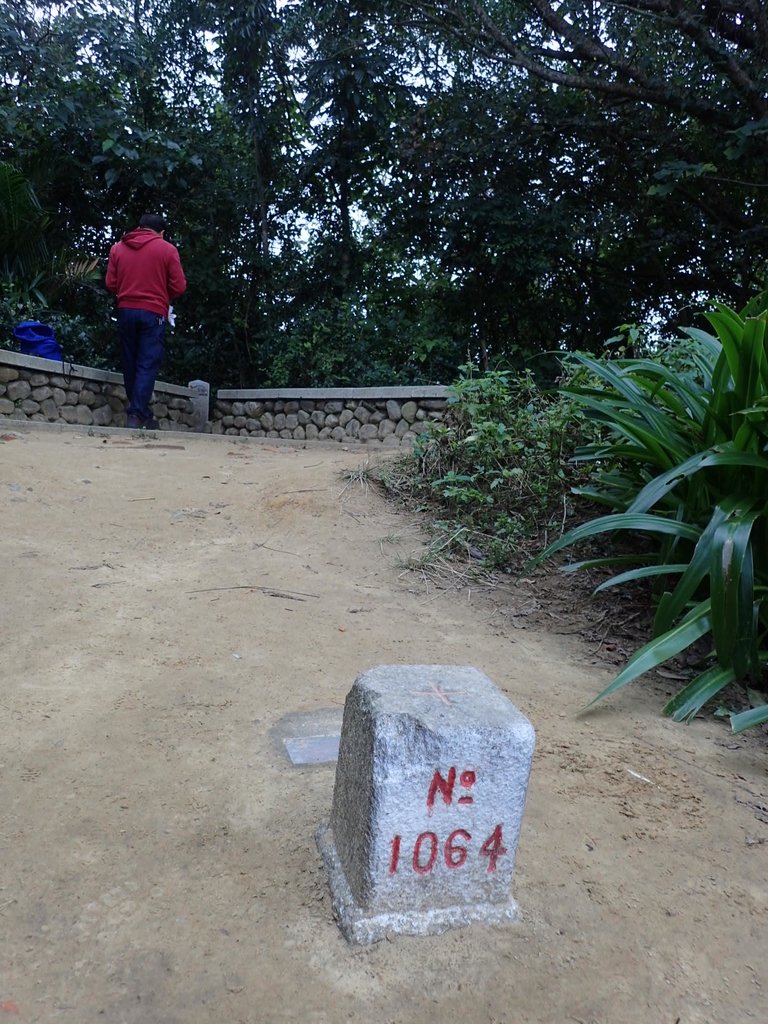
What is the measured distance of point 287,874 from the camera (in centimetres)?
181

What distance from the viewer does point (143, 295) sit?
7.37 meters

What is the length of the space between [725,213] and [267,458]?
6320 millimetres

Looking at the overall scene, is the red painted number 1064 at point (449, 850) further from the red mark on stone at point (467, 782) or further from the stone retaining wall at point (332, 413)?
the stone retaining wall at point (332, 413)

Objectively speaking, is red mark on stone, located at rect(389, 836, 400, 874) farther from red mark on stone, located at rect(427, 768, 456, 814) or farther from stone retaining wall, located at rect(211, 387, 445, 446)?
stone retaining wall, located at rect(211, 387, 445, 446)

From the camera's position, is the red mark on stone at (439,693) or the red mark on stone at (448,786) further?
the red mark on stone at (439,693)

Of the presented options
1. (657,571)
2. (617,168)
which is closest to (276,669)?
(657,571)

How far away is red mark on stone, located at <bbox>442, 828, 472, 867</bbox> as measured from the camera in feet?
5.46

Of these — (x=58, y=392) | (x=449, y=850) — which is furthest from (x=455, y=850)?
(x=58, y=392)

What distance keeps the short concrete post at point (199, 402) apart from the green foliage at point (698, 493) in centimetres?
632

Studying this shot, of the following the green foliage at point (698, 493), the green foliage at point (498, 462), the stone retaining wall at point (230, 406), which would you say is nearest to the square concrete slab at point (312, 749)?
the green foliage at point (698, 493)

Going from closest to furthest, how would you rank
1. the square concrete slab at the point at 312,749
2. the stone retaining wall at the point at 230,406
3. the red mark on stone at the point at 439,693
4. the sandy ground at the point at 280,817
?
the sandy ground at the point at 280,817
the red mark on stone at the point at 439,693
the square concrete slab at the point at 312,749
the stone retaining wall at the point at 230,406

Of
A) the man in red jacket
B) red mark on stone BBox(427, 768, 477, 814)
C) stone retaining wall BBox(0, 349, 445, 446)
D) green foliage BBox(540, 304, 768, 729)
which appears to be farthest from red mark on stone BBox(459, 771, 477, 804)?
the man in red jacket

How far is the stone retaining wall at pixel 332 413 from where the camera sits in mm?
8188

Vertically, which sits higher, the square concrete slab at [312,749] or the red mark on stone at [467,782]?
the red mark on stone at [467,782]
